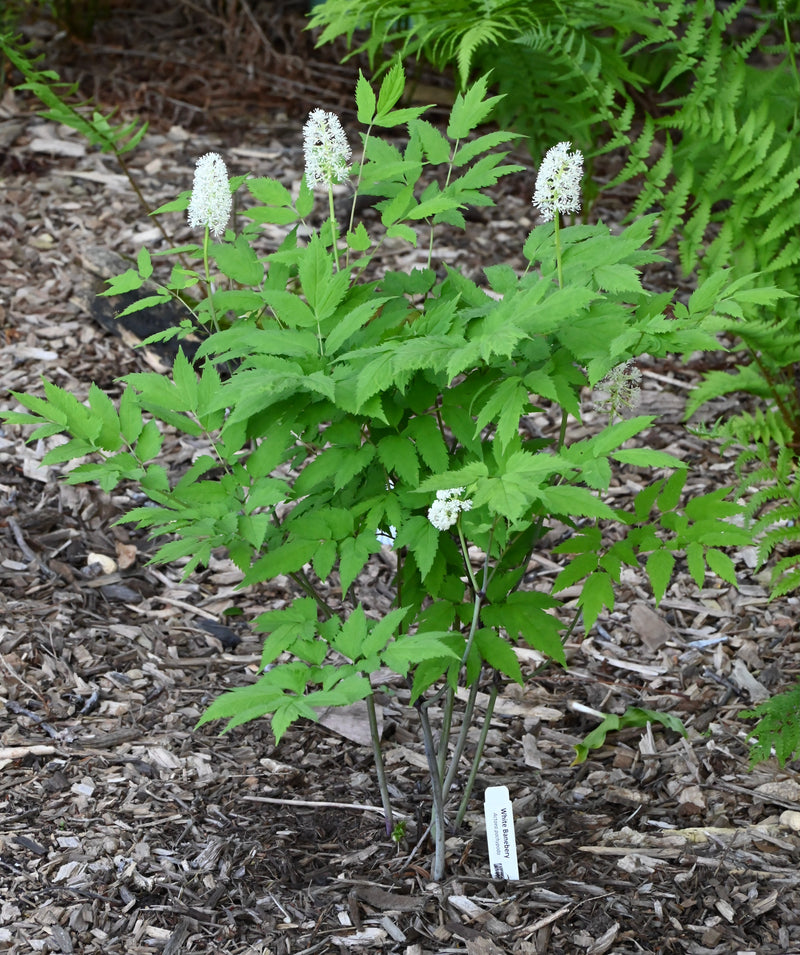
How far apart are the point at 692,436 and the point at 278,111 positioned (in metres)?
3.13

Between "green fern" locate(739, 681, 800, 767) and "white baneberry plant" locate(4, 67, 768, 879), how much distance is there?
0.68 meters

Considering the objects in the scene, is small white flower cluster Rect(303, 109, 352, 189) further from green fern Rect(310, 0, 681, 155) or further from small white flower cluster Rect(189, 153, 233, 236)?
green fern Rect(310, 0, 681, 155)

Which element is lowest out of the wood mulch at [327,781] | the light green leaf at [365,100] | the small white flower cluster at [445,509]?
the wood mulch at [327,781]

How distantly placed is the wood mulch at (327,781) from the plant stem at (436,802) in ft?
0.15

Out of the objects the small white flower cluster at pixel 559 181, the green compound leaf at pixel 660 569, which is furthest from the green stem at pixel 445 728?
the small white flower cluster at pixel 559 181

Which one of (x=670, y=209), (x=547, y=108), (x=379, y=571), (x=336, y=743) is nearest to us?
(x=336, y=743)

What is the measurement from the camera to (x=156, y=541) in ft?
11.6

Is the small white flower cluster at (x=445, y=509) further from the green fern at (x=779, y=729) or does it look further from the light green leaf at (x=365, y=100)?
the green fern at (x=779, y=729)

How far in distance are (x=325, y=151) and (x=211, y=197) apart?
23 cm

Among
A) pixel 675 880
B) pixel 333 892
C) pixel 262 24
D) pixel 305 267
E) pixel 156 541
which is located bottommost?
pixel 156 541

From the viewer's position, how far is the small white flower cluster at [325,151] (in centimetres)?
186

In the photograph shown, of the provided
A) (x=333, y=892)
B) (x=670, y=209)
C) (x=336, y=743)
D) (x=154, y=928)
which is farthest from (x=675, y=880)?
(x=670, y=209)

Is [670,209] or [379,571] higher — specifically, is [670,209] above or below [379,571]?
above

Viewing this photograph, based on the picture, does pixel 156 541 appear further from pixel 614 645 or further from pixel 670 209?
pixel 670 209
